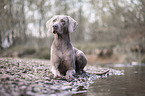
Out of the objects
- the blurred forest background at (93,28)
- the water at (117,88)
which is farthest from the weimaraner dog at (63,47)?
the blurred forest background at (93,28)

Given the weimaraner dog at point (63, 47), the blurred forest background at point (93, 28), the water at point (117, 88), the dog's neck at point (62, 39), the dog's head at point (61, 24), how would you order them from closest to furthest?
the water at point (117, 88) → the dog's head at point (61, 24) → the weimaraner dog at point (63, 47) → the dog's neck at point (62, 39) → the blurred forest background at point (93, 28)

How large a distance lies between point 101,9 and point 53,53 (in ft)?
94.4

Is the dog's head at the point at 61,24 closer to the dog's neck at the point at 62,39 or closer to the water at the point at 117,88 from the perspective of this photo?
the dog's neck at the point at 62,39

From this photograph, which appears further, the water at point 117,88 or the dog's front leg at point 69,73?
the dog's front leg at point 69,73

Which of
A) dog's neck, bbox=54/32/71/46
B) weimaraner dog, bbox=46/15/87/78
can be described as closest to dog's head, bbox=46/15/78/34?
weimaraner dog, bbox=46/15/87/78

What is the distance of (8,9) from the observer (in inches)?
973

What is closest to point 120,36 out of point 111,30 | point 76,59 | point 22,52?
point 111,30

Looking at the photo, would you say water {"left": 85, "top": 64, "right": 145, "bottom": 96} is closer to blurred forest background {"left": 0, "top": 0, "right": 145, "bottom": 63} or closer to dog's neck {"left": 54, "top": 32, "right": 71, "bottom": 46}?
dog's neck {"left": 54, "top": 32, "right": 71, "bottom": 46}

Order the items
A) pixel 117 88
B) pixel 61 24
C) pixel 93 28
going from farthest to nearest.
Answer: pixel 93 28, pixel 61 24, pixel 117 88

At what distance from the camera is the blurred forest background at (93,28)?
2413 cm

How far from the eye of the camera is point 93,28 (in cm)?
3859

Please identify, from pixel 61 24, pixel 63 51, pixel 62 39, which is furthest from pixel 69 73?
pixel 61 24

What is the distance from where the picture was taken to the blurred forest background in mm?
24131

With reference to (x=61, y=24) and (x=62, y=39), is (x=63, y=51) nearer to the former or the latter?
(x=62, y=39)
